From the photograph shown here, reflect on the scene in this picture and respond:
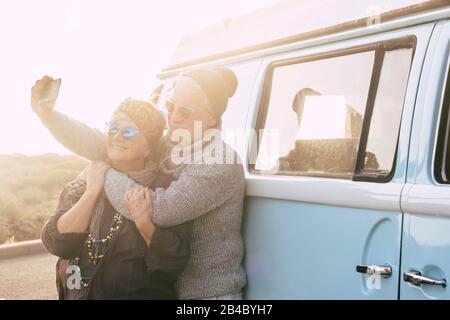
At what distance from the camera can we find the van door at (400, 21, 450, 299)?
1902 millimetres

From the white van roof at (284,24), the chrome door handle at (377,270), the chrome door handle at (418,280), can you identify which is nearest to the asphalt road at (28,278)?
the white van roof at (284,24)

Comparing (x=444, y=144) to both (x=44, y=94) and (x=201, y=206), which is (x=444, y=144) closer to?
(x=201, y=206)

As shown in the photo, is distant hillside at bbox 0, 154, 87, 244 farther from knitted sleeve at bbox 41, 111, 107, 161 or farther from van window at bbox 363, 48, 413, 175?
van window at bbox 363, 48, 413, 175

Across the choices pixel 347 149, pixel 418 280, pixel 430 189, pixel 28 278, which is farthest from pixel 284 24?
pixel 28 278

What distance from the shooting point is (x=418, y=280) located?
194 cm

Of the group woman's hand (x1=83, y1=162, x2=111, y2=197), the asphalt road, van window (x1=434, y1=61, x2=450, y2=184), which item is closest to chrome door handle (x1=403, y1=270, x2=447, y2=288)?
van window (x1=434, y1=61, x2=450, y2=184)

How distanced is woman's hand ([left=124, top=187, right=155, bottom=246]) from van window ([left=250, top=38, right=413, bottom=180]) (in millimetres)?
750

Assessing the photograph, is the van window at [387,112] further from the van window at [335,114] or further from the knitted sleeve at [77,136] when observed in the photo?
the knitted sleeve at [77,136]

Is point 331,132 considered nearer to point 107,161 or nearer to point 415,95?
point 415,95

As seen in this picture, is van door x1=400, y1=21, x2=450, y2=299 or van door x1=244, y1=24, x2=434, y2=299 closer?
van door x1=400, y1=21, x2=450, y2=299

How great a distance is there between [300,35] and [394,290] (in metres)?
1.45

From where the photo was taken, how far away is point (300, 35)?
2.85m

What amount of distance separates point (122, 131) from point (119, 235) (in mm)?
522
